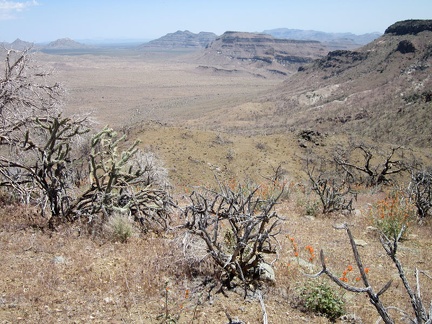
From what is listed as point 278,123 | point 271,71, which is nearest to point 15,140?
point 278,123

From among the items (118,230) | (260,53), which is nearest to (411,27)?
(118,230)

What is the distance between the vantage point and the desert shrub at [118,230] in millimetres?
5777

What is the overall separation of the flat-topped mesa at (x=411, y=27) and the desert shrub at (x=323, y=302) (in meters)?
75.6

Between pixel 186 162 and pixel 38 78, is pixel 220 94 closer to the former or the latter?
pixel 186 162

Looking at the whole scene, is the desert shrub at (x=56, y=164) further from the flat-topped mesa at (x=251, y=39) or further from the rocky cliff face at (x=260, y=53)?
the flat-topped mesa at (x=251, y=39)

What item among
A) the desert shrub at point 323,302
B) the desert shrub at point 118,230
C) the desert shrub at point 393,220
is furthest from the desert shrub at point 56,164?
the desert shrub at point 393,220

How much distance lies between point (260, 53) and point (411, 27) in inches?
3930

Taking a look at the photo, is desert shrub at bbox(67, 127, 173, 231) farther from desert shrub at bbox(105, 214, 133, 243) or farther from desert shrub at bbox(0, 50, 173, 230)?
desert shrub at bbox(105, 214, 133, 243)

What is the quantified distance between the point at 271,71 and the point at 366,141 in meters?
119

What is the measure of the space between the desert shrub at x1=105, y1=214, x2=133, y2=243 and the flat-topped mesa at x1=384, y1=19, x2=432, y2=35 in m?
75.6

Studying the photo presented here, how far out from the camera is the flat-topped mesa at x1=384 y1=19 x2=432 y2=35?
67.0 m

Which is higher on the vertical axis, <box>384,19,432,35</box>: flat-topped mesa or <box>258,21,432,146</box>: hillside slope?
<box>384,19,432,35</box>: flat-topped mesa

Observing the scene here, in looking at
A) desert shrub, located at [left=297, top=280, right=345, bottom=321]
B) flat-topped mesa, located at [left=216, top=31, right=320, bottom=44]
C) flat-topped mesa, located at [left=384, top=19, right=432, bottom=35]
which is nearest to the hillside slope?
flat-topped mesa, located at [left=384, top=19, right=432, bottom=35]

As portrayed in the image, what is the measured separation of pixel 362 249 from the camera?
6719 mm
